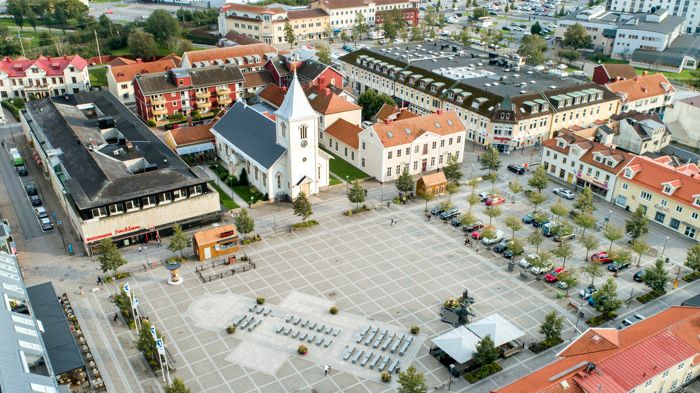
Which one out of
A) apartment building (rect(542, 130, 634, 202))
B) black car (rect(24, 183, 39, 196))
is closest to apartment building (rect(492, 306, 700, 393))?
apartment building (rect(542, 130, 634, 202))

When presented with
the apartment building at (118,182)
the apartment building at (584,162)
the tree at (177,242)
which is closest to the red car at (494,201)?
the apartment building at (584,162)

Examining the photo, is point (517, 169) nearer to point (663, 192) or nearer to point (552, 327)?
point (663, 192)

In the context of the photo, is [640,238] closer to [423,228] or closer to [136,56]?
[423,228]

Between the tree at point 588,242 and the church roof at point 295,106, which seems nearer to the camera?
the tree at point 588,242

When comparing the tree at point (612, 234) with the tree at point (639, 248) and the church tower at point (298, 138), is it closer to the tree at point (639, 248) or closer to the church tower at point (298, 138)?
the tree at point (639, 248)

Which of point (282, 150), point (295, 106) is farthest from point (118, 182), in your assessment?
point (295, 106)

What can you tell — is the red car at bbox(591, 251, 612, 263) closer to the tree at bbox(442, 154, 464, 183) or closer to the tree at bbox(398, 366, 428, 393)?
the tree at bbox(442, 154, 464, 183)

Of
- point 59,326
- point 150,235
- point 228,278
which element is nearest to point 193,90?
point 150,235
